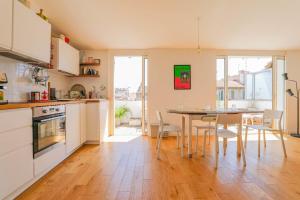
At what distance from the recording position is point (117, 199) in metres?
1.70

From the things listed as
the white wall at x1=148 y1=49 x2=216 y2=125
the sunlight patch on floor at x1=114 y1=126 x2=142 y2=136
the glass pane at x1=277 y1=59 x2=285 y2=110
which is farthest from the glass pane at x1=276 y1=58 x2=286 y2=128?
the sunlight patch on floor at x1=114 y1=126 x2=142 y2=136

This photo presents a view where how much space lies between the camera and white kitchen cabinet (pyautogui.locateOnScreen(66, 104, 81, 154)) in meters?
2.83

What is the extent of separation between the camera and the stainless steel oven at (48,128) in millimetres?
1990

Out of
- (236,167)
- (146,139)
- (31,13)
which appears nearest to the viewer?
(31,13)

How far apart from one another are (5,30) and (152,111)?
3268 millimetres

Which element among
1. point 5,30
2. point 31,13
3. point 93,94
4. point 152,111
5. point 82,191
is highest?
point 31,13

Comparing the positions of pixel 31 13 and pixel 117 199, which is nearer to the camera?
pixel 117 199

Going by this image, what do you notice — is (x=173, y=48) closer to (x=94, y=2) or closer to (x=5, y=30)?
(x=94, y=2)

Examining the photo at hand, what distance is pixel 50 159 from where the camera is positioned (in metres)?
2.25

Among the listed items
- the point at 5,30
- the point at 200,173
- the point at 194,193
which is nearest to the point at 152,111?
the point at 200,173

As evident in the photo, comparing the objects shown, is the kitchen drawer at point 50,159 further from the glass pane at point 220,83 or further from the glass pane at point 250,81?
the glass pane at point 250,81

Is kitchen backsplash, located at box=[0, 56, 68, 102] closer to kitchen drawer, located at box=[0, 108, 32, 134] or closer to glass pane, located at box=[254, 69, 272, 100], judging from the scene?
kitchen drawer, located at box=[0, 108, 32, 134]

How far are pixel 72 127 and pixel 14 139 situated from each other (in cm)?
135

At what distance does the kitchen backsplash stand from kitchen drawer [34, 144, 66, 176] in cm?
91
